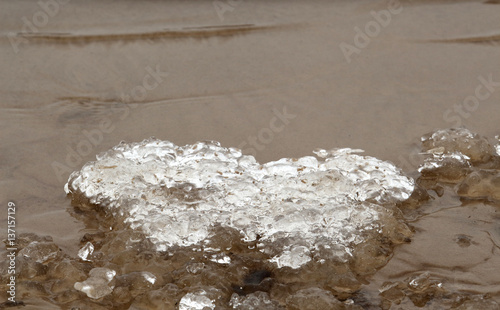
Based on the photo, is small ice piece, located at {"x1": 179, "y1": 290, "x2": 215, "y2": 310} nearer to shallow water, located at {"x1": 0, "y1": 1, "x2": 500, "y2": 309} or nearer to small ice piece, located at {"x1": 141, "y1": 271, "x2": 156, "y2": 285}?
small ice piece, located at {"x1": 141, "y1": 271, "x2": 156, "y2": 285}

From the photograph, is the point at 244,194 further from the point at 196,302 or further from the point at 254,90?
the point at 254,90

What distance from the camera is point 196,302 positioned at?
6.49 feet

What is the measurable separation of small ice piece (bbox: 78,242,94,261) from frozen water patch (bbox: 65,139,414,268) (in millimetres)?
164

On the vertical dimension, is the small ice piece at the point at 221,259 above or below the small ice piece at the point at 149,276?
above

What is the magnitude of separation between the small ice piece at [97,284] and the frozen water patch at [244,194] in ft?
0.72

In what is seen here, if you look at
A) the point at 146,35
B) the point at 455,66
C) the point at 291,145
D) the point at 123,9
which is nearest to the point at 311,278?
the point at 291,145

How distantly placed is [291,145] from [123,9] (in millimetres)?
1910

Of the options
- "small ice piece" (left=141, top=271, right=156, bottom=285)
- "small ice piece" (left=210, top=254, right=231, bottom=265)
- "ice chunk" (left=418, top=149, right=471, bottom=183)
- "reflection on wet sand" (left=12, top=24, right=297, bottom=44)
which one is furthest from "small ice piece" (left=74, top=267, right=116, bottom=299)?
"reflection on wet sand" (left=12, top=24, right=297, bottom=44)

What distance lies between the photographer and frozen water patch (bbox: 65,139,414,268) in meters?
2.27

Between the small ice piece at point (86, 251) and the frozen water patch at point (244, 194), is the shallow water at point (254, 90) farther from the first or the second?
the frozen water patch at point (244, 194)

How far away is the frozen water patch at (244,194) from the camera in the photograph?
89.5 inches

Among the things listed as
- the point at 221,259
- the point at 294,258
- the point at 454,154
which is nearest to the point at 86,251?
the point at 221,259

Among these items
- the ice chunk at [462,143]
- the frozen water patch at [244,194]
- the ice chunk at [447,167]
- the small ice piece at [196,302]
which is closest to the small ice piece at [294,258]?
the frozen water patch at [244,194]

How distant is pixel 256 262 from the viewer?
86.7 inches
